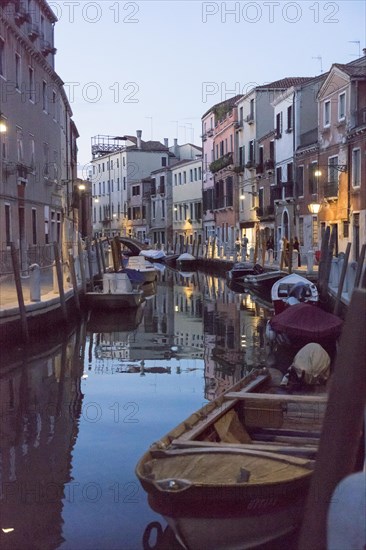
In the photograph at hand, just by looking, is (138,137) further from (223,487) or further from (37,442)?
(223,487)

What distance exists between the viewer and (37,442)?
7.45 metres

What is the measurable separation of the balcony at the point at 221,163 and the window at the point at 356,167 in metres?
18.3

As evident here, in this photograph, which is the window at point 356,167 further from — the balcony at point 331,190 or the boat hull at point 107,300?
the boat hull at point 107,300

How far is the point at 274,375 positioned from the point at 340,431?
5.01 m

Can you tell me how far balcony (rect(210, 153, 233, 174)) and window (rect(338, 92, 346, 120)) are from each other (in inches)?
655

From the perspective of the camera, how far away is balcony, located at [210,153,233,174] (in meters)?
44.2

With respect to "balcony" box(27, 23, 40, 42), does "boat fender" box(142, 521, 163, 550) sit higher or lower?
lower

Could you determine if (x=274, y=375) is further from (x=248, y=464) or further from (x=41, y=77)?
(x=41, y=77)

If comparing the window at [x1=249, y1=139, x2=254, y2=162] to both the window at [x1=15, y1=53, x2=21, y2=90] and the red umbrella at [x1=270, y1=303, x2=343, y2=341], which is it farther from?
the red umbrella at [x1=270, y1=303, x2=343, y2=341]

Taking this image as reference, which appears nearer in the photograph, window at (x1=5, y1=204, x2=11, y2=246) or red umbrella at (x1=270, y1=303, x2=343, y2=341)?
red umbrella at (x1=270, y1=303, x2=343, y2=341)

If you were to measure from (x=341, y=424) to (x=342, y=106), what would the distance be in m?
25.5

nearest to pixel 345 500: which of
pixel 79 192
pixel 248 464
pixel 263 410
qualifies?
pixel 248 464

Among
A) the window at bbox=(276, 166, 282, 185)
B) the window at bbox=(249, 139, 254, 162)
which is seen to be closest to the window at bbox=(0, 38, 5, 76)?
the window at bbox=(276, 166, 282, 185)

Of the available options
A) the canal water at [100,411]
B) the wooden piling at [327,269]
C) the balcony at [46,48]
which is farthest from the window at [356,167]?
the balcony at [46,48]
